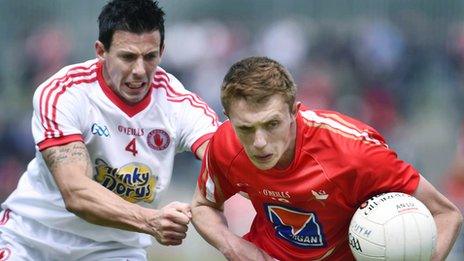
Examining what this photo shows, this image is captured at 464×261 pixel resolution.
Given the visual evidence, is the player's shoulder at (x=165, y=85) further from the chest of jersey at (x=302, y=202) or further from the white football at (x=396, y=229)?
the white football at (x=396, y=229)

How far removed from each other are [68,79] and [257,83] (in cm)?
152

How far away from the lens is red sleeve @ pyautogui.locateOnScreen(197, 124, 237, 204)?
5941 mm

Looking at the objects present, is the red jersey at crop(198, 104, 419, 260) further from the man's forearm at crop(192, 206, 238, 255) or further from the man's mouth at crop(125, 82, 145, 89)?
the man's mouth at crop(125, 82, 145, 89)

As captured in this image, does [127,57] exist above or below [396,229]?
above

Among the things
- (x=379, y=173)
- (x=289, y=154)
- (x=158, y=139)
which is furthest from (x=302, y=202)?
(x=158, y=139)

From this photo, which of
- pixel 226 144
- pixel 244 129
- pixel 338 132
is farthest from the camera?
pixel 226 144

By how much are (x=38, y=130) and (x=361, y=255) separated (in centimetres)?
214

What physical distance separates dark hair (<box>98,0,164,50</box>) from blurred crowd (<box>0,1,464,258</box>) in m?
5.36

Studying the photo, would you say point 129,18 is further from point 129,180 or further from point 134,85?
point 129,180

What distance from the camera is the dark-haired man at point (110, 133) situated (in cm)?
645

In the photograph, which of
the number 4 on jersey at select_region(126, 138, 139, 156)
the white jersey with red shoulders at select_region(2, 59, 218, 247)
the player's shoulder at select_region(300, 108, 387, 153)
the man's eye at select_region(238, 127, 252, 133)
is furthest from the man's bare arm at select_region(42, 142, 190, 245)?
the player's shoulder at select_region(300, 108, 387, 153)

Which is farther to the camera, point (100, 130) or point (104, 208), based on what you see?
point (100, 130)

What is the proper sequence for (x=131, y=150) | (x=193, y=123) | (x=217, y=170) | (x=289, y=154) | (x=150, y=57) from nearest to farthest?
(x=289, y=154) → (x=217, y=170) → (x=150, y=57) → (x=131, y=150) → (x=193, y=123)

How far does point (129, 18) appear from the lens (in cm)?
657
